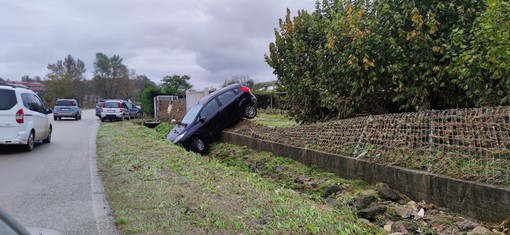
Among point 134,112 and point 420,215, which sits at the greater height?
point 134,112

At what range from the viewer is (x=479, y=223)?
478cm

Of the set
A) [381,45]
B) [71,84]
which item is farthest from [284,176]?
[71,84]

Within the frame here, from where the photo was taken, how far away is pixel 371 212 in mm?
5309

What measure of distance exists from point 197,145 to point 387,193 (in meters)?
9.09

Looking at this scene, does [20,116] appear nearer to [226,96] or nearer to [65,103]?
[226,96]

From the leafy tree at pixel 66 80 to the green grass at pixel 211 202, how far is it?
277 ft

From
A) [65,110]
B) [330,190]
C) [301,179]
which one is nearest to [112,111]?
[65,110]

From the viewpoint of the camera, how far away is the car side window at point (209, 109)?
47.5 feet

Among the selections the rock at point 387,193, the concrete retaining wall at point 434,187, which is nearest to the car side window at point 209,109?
the concrete retaining wall at point 434,187

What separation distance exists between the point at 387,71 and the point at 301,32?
15.4ft

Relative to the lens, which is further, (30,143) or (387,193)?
(30,143)

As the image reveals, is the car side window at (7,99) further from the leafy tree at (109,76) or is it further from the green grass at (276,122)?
the leafy tree at (109,76)

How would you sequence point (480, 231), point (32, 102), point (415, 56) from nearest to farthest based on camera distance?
→ point (480, 231), point (415, 56), point (32, 102)

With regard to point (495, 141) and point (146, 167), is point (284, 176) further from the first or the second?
point (495, 141)
